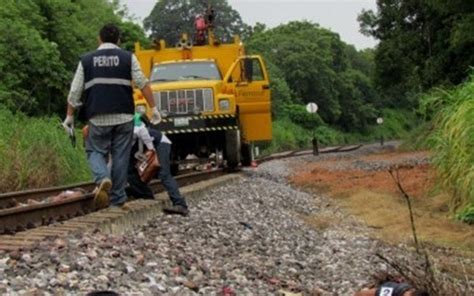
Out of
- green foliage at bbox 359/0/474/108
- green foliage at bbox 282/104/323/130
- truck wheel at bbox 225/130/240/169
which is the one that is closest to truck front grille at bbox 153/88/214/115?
truck wheel at bbox 225/130/240/169

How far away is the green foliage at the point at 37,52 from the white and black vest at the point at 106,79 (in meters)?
12.5

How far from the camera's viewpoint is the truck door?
16.8 metres

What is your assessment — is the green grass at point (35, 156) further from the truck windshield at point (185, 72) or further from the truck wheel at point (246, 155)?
the truck wheel at point (246, 155)

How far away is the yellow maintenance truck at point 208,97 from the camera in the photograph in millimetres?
15852

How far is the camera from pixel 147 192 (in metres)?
9.67

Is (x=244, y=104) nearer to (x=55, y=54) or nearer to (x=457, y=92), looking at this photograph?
(x=457, y=92)

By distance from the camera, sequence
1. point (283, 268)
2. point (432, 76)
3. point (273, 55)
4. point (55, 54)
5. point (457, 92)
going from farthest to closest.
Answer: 1. point (273, 55)
2. point (432, 76)
3. point (55, 54)
4. point (457, 92)
5. point (283, 268)

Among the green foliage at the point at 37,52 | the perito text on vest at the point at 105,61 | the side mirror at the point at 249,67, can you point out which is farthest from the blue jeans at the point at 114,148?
the green foliage at the point at 37,52

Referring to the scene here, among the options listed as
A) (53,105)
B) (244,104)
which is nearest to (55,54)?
(53,105)

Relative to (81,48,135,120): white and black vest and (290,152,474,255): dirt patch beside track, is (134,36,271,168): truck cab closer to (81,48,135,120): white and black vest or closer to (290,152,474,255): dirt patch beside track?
(290,152,474,255): dirt patch beside track

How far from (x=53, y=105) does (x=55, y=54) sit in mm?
1823

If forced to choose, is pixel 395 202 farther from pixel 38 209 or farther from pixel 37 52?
pixel 37 52

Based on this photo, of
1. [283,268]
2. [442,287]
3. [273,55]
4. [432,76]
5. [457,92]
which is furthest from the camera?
[273,55]

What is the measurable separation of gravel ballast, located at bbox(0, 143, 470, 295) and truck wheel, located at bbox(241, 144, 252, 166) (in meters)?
8.38
